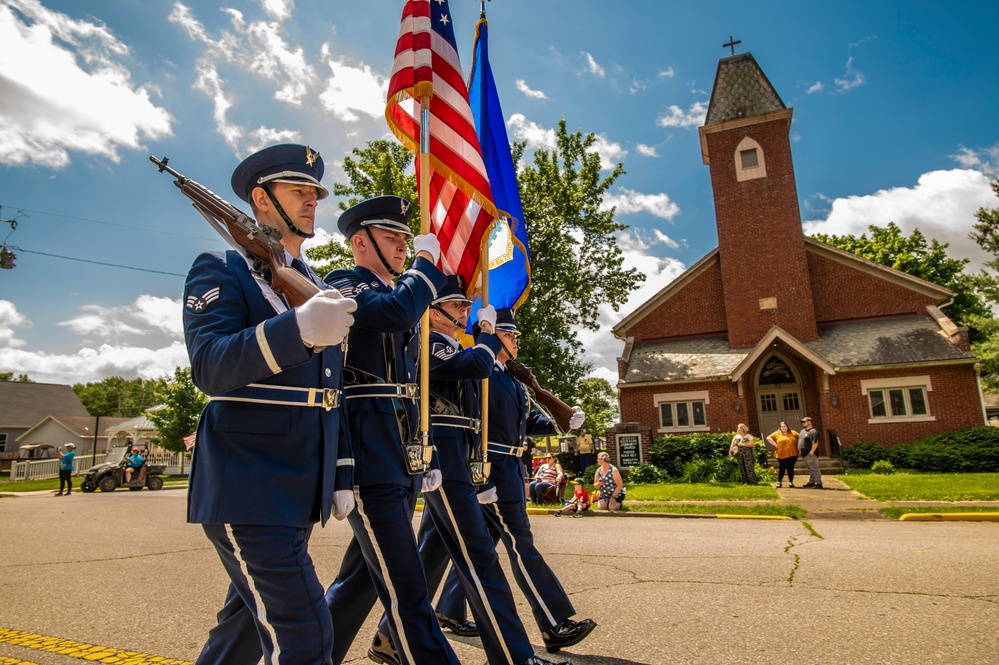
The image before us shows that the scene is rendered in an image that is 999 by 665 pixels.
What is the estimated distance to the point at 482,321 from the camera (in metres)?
4.10

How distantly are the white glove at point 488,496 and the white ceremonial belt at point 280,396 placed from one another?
1.64 m

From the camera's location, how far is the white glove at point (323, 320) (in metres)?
2.09

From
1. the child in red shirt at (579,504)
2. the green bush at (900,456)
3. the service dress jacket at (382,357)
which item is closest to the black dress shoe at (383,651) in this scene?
the service dress jacket at (382,357)

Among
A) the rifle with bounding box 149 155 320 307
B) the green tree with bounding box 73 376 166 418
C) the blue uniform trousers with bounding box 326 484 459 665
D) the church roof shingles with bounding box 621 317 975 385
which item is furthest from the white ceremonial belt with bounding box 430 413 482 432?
the green tree with bounding box 73 376 166 418

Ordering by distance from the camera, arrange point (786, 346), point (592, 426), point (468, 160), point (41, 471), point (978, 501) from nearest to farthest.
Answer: point (468, 160) < point (978, 501) < point (786, 346) < point (41, 471) < point (592, 426)

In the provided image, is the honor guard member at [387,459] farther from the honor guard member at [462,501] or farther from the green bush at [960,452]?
the green bush at [960,452]

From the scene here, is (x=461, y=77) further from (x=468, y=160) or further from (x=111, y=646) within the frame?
(x=111, y=646)

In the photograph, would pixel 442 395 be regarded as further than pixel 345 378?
Yes

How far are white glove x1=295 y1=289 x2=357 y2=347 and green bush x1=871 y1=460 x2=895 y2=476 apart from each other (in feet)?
70.6

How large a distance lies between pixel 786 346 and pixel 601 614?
20562mm

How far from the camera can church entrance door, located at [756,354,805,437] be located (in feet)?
76.0

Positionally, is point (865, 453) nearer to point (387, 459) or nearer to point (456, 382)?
point (456, 382)

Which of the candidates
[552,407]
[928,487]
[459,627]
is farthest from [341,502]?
[928,487]

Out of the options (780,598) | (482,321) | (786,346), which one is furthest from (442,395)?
(786,346)
